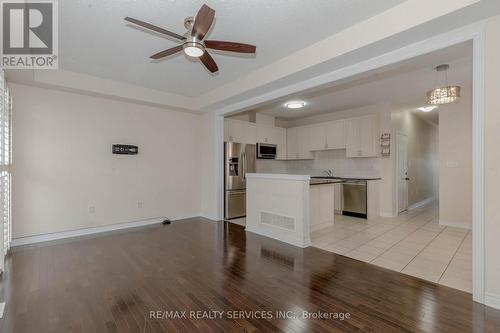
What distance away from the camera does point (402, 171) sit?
641 cm

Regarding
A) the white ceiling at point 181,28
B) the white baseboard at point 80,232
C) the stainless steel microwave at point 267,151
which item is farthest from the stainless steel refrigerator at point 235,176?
the white ceiling at point 181,28

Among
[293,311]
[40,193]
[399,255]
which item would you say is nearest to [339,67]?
[399,255]

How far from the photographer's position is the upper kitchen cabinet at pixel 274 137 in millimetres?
6675

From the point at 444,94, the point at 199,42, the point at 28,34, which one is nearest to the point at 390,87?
the point at 444,94

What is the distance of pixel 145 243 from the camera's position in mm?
3891

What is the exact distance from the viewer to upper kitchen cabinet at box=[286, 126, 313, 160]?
7120 mm

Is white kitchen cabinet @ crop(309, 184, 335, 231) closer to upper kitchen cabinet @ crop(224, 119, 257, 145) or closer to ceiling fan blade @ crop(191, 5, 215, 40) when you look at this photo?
upper kitchen cabinet @ crop(224, 119, 257, 145)

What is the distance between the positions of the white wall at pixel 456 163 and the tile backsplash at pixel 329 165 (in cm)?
137

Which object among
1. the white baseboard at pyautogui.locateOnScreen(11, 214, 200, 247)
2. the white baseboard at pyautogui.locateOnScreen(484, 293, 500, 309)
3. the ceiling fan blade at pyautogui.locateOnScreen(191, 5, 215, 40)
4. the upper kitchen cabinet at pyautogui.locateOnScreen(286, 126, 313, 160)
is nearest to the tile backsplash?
the upper kitchen cabinet at pyautogui.locateOnScreen(286, 126, 313, 160)

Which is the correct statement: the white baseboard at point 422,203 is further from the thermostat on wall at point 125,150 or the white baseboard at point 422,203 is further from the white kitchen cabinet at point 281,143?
the thermostat on wall at point 125,150

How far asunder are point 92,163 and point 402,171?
296 inches

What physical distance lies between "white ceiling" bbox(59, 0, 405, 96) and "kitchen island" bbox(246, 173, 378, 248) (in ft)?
6.65

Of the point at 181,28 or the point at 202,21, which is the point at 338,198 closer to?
the point at 181,28

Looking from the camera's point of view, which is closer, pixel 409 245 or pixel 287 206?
pixel 409 245
